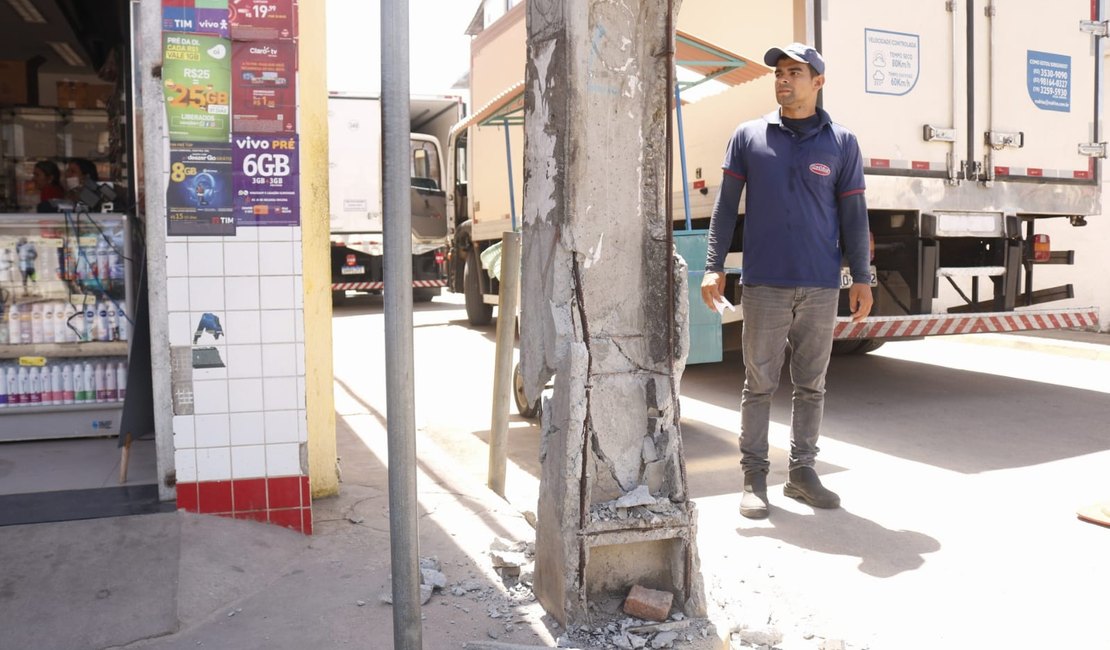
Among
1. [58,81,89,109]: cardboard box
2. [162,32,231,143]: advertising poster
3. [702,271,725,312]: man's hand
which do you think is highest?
[58,81,89,109]: cardboard box

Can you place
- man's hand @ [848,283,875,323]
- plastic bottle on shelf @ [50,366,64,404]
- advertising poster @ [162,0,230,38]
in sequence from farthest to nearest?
plastic bottle on shelf @ [50,366,64,404]
man's hand @ [848,283,875,323]
advertising poster @ [162,0,230,38]

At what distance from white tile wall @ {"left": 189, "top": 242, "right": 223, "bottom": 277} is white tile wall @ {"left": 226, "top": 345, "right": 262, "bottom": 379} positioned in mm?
298

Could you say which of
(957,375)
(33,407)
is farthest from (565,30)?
(957,375)

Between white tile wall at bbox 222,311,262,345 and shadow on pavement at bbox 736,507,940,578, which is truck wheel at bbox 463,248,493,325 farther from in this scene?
white tile wall at bbox 222,311,262,345

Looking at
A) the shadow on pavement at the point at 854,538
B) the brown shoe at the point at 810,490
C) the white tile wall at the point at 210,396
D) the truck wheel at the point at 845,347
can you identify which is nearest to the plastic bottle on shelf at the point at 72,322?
the white tile wall at the point at 210,396

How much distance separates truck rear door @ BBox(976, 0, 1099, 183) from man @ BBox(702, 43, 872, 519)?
10.5 ft

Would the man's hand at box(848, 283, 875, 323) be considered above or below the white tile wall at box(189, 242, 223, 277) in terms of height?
below

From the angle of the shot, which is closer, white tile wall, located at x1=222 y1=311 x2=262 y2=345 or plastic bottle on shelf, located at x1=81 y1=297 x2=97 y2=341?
Result: white tile wall, located at x1=222 y1=311 x2=262 y2=345

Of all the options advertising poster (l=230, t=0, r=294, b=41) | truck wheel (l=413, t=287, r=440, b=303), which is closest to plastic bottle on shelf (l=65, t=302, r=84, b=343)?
advertising poster (l=230, t=0, r=294, b=41)

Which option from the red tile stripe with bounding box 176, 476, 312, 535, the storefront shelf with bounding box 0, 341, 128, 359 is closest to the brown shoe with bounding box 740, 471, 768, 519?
the red tile stripe with bounding box 176, 476, 312, 535

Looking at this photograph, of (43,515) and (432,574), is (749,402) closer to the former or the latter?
(432,574)

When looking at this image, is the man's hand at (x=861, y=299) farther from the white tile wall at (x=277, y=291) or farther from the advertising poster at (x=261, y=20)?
the advertising poster at (x=261, y=20)

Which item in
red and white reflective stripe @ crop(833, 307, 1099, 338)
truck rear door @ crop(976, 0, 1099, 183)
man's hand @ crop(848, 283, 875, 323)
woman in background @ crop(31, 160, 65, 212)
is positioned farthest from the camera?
woman in background @ crop(31, 160, 65, 212)

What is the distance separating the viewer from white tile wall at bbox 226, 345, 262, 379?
3.61 meters
